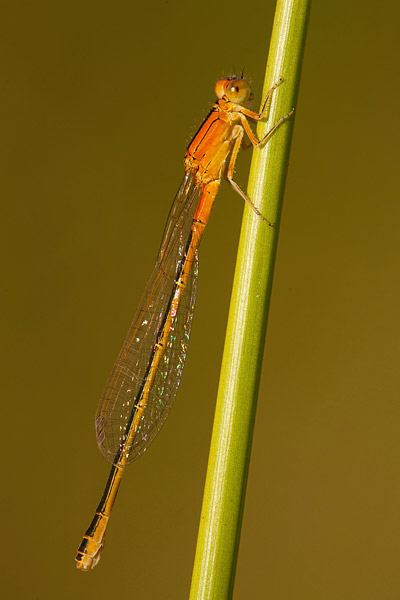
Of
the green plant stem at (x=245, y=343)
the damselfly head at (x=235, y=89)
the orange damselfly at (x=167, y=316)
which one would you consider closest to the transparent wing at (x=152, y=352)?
the orange damselfly at (x=167, y=316)

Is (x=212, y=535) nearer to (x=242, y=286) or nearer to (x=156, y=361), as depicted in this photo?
(x=242, y=286)

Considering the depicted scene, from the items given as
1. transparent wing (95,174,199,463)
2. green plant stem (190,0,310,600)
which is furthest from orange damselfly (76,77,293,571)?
green plant stem (190,0,310,600)

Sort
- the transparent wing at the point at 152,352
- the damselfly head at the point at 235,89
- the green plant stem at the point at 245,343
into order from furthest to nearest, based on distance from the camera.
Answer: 1. the transparent wing at the point at 152,352
2. the damselfly head at the point at 235,89
3. the green plant stem at the point at 245,343

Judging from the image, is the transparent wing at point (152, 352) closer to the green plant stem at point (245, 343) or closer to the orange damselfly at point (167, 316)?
the orange damselfly at point (167, 316)

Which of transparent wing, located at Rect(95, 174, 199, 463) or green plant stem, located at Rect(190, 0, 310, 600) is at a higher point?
transparent wing, located at Rect(95, 174, 199, 463)

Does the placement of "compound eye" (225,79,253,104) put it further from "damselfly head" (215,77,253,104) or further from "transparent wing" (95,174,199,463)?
"transparent wing" (95,174,199,463)

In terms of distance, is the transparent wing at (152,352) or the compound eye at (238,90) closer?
the compound eye at (238,90)

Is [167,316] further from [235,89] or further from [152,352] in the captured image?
[235,89]

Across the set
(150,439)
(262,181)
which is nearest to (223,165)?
(150,439)
